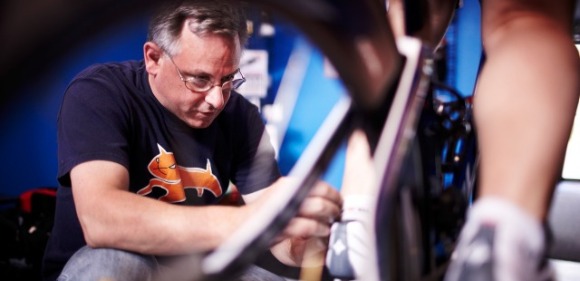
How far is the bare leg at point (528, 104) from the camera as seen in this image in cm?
40

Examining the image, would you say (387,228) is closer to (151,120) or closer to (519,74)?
(519,74)

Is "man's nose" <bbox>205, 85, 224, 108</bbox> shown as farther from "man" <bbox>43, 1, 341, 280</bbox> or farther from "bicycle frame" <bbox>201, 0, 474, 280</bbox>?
"bicycle frame" <bbox>201, 0, 474, 280</bbox>

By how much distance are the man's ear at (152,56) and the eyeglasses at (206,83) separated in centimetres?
1

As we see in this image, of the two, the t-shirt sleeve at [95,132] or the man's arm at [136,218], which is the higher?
the t-shirt sleeve at [95,132]

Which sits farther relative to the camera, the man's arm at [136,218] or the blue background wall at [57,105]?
the man's arm at [136,218]

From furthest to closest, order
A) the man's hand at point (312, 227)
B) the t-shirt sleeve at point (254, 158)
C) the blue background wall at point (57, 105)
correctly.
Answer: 1. the t-shirt sleeve at point (254, 158)
2. the man's hand at point (312, 227)
3. the blue background wall at point (57, 105)

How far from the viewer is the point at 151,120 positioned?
1.92 ft

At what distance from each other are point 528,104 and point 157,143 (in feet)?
1.06

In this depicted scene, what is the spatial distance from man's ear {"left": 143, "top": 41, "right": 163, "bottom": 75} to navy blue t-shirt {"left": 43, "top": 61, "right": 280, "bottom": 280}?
0.04 ft

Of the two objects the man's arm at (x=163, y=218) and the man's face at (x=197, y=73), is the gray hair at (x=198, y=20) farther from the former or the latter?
the man's arm at (x=163, y=218)

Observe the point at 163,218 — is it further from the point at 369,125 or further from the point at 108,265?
the point at 369,125

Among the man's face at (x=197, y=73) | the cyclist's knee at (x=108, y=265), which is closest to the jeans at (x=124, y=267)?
the cyclist's knee at (x=108, y=265)

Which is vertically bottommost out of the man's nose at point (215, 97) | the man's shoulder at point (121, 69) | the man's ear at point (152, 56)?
the man's nose at point (215, 97)

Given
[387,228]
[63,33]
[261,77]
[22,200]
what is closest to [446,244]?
[387,228]
